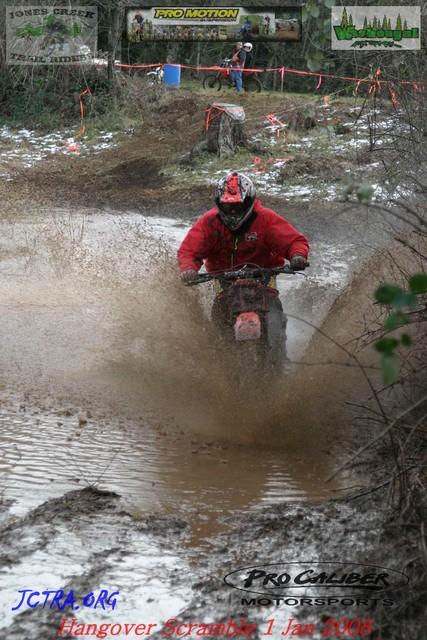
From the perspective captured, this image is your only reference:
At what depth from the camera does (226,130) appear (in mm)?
19422

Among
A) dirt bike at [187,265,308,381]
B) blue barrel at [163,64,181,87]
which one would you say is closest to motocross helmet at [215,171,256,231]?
dirt bike at [187,265,308,381]

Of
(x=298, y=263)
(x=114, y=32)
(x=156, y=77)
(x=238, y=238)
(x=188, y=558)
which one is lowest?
(x=188, y=558)

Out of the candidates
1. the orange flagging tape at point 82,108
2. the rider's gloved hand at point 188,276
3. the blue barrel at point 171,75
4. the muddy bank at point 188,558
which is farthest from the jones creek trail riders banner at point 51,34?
the muddy bank at point 188,558

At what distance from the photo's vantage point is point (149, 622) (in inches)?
158

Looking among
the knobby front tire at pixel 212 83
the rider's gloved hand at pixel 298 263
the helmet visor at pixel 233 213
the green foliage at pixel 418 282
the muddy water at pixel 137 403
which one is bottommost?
the muddy water at pixel 137 403

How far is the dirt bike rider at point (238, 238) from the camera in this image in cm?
740

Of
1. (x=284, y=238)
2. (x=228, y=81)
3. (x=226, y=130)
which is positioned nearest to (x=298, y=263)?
(x=284, y=238)

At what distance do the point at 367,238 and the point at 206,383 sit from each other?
672 cm

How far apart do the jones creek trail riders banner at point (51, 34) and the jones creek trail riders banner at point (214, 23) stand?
130 cm

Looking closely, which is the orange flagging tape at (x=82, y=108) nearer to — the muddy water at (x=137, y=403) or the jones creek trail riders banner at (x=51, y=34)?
the jones creek trail riders banner at (x=51, y=34)

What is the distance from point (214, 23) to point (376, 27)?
1844 cm

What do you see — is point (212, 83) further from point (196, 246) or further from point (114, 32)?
point (196, 246)

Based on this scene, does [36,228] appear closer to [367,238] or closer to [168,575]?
[367,238]

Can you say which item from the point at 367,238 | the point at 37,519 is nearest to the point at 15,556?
the point at 37,519
